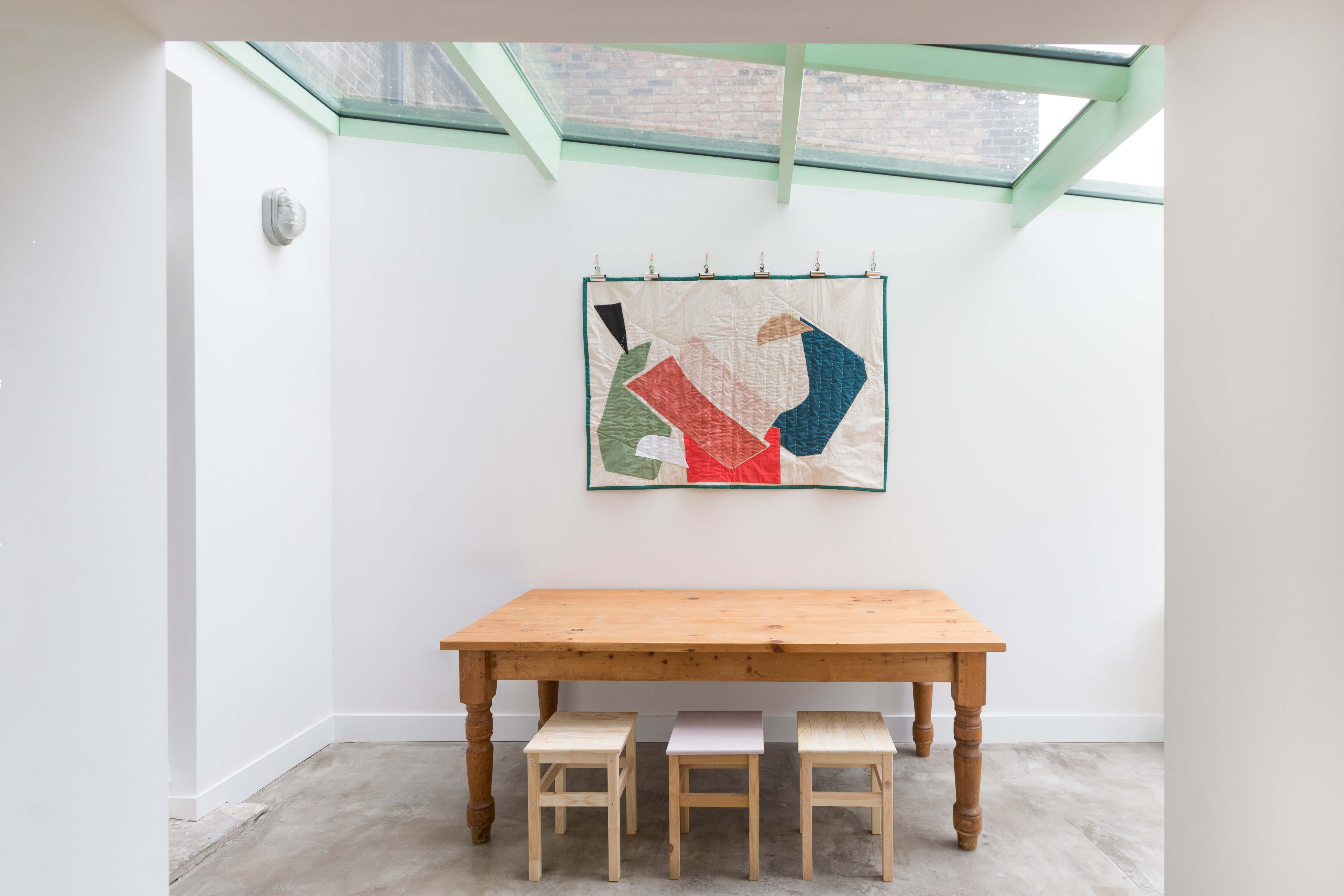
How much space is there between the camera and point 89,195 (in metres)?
1.35

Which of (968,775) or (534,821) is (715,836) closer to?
(534,821)

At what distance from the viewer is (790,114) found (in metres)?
2.64

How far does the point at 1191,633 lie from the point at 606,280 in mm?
2551

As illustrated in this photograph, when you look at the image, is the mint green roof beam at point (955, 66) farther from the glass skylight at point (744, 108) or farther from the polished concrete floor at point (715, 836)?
the polished concrete floor at point (715, 836)

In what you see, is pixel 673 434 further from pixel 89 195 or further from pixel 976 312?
pixel 89 195

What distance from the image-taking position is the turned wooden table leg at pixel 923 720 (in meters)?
3.08

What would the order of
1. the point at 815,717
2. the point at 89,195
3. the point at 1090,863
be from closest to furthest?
the point at 89,195, the point at 1090,863, the point at 815,717

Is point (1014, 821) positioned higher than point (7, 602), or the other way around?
point (7, 602)

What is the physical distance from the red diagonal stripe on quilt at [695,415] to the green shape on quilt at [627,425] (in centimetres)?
4

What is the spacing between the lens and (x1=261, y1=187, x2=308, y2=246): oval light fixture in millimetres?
2906

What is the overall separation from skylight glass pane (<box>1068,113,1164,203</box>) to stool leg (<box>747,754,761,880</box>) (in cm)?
244

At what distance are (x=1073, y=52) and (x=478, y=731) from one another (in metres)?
2.93

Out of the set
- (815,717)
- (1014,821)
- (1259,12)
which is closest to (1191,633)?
(1259,12)

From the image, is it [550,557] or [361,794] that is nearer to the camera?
[361,794]
